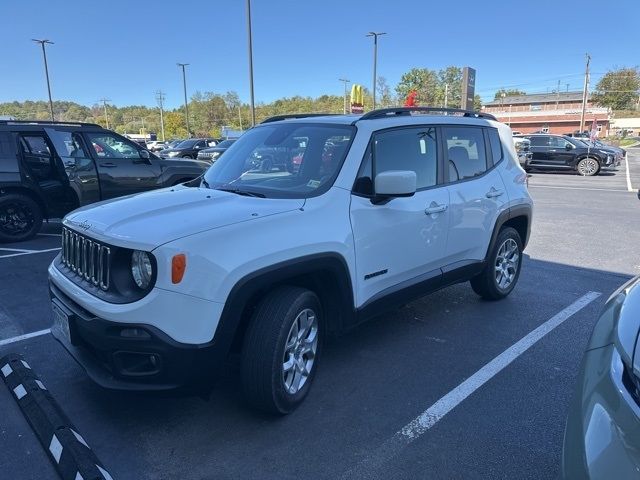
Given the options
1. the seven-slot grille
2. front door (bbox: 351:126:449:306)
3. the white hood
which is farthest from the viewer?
front door (bbox: 351:126:449:306)

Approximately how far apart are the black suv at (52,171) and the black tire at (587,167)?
19.6 metres

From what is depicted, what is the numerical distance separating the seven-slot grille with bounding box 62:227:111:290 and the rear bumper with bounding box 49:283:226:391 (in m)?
0.22

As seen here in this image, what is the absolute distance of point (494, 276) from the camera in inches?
195

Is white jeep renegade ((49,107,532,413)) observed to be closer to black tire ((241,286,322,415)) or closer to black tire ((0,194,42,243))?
black tire ((241,286,322,415))

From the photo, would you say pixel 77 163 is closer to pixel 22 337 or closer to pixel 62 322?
pixel 22 337

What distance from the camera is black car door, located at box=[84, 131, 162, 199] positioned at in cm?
832

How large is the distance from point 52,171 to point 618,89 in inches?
4744

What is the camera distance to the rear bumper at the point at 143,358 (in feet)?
8.08

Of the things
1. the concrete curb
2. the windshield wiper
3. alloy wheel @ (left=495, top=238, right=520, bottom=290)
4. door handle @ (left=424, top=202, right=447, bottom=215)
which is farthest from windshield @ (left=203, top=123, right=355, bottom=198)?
alloy wheel @ (left=495, top=238, right=520, bottom=290)

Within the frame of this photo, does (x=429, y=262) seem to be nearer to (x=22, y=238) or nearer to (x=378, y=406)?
(x=378, y=406)

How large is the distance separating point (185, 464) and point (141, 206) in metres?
1.57

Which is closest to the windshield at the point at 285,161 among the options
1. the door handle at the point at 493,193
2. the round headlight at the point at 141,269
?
the round headlight at the point at 141,269

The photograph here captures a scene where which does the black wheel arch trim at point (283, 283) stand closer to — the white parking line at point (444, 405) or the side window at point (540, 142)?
the white parking line at point (444, 405)

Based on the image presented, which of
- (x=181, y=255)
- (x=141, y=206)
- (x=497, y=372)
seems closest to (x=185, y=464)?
(x=181, y=255)
